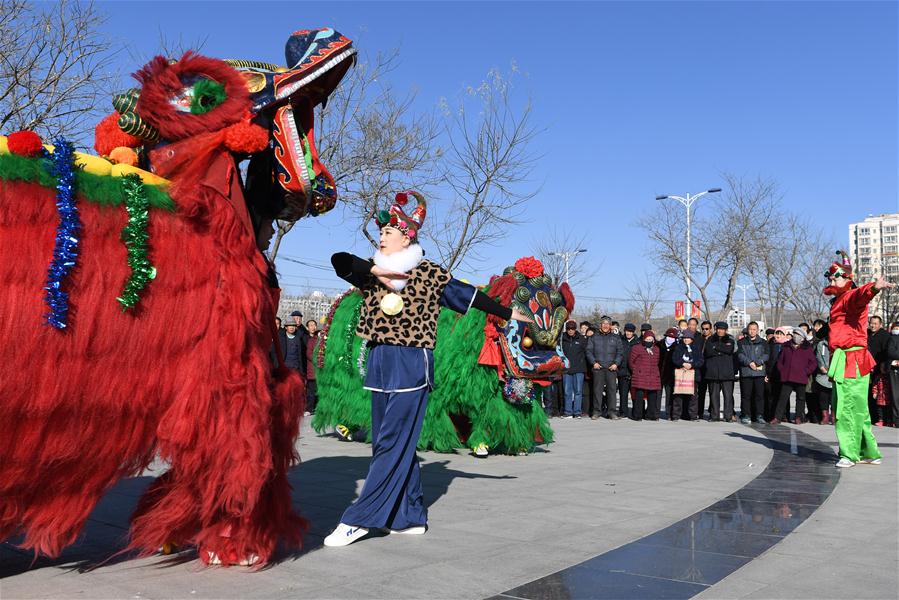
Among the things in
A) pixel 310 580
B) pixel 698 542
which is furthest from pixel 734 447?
pixel 310 580

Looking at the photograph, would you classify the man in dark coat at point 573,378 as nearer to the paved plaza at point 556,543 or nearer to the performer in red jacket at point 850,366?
the paved plaza at point 556,543

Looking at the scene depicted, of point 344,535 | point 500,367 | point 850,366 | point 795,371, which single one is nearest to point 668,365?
point 795,371

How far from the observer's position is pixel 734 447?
977 cm

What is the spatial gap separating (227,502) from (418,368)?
4.73ft

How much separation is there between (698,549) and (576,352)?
984cm

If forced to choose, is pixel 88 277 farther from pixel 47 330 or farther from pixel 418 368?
pixel 418 368

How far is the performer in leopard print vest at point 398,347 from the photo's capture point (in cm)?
466

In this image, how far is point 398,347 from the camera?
15.6 ft

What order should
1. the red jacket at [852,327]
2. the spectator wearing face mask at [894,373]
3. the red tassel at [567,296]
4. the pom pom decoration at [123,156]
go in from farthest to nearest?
the spectator wearing face mask at [894,373] < the red tassel at [567,296] < the red jacket at [852,327] < the pom pom decoration at [123,156]

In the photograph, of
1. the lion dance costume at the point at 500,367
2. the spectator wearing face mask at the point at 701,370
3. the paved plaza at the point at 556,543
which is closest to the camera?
the paved plaza at the point at 556,543

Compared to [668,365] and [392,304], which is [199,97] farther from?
[668,365]

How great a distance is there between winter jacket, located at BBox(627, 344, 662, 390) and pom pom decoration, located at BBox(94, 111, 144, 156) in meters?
11.3

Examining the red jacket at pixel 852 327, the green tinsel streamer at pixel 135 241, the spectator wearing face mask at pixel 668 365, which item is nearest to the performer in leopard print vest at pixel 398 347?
the green tinsel streamer at pixel 135 241

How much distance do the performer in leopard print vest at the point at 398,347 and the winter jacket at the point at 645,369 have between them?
969 cm
